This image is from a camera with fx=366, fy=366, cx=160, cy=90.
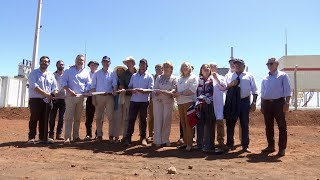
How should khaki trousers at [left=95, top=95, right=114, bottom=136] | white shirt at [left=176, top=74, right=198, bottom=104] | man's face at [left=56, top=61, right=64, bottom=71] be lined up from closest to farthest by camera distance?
white shirt at [left=176, top=74, right=198, bottom=104] → khaki trousers at [left=95, top=95, right=114, bottom=136] → man's face at [left=56, top=61, right=64, bottom=71]

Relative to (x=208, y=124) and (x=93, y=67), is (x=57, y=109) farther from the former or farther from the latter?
(x=208, y=124)

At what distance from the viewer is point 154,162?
636 centimetres

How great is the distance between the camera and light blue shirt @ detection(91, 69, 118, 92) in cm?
859

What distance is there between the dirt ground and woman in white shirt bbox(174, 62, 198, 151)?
→ 0.41 metres

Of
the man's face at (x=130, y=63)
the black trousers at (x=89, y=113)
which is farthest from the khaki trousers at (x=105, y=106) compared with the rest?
the man's face at (x=130, y=63)

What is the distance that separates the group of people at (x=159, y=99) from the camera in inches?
283

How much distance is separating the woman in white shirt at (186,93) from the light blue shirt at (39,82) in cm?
303

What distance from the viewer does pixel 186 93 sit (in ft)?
24.3

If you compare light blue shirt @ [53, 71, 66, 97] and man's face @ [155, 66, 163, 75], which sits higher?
man's face @ [155, 66, 163, 75]

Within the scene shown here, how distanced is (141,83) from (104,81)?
3.36ft

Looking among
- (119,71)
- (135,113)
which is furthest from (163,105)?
(119,71)

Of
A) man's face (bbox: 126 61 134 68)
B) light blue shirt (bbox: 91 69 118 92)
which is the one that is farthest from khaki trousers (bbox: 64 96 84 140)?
man's face (bbox: 126 61 134 68)

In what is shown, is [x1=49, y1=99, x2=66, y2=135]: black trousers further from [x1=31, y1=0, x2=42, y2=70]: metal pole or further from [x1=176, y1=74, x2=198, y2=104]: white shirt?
[x1=31, y1=0, x2=42, y2=70]: metal pole

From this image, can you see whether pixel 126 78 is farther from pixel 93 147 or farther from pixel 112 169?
pixel 112 169
